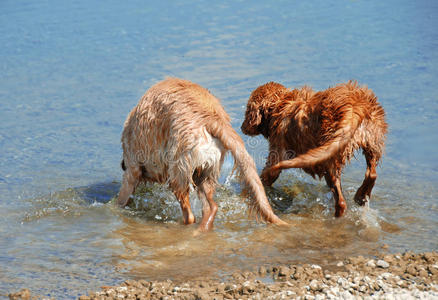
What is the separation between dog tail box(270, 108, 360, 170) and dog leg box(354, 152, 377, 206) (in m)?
0.70

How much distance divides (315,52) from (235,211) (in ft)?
25.1

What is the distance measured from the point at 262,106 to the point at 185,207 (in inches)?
62.9

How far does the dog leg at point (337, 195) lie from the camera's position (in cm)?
604

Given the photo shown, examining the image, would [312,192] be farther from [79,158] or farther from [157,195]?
[79,158]

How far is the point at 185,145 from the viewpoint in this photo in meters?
5.34

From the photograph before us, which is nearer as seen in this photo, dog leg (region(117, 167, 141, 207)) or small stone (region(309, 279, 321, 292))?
small stone (region(309, 279, 321, 292))

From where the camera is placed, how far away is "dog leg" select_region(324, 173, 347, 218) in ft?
19.8

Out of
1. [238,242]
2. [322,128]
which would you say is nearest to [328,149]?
[322,128]

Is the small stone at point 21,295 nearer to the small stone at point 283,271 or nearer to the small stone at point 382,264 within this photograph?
the small stone at point 283,271

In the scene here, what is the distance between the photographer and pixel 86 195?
23.3 feet

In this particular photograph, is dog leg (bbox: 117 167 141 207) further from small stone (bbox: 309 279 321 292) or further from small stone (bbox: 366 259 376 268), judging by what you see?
small stone (bbox: 366 259 376 268)

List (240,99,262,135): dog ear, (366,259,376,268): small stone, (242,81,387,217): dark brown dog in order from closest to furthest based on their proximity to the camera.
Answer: (366,259,376,268): small stone
(242,81,387,217): dark brown dog
(240,99,262,135): dog ear

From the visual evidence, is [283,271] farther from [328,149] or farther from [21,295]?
[21,295]

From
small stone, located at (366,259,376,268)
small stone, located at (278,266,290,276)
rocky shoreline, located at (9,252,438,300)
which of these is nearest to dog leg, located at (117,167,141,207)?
rocky shoreline, located at (9,252,438,300)
